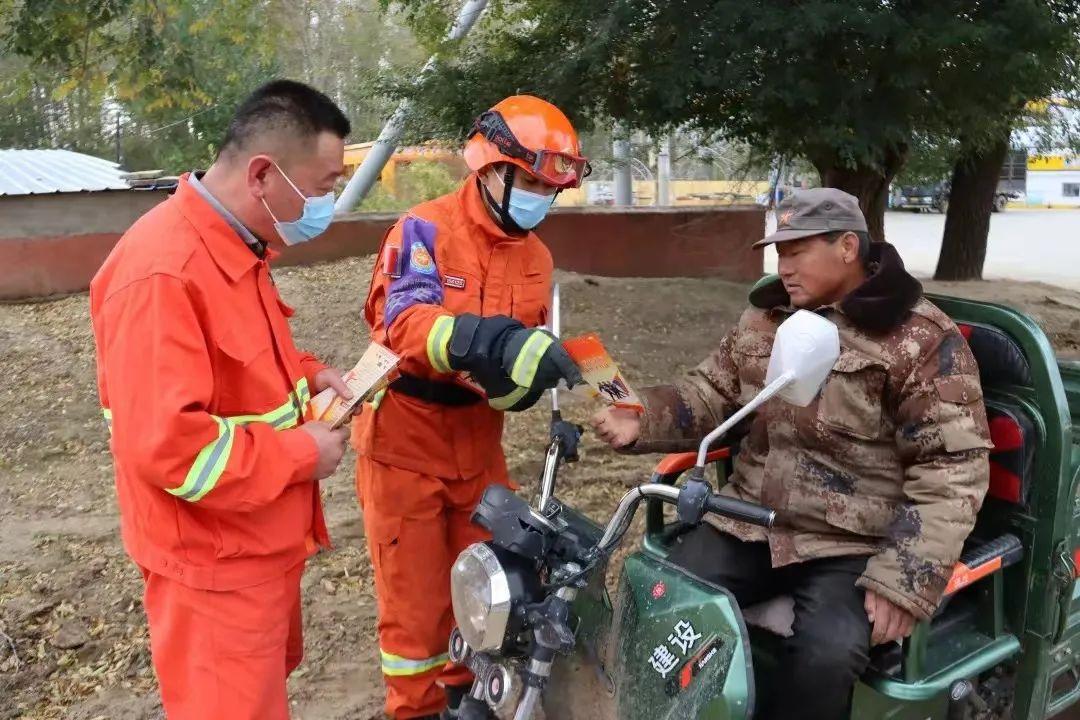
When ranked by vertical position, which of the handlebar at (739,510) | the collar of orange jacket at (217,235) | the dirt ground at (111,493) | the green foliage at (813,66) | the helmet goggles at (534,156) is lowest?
the dirt ground at (111,493)

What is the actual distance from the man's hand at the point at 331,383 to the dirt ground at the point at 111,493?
4.51ft

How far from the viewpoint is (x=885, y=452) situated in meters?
2.45

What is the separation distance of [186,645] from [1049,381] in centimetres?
213

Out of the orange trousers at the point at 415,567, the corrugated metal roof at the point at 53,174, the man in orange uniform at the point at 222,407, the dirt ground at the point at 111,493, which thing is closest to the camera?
the man in orange uniform at the point at 222,407

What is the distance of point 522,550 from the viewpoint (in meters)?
1.89

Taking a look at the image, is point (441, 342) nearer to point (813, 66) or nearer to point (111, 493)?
point (111, 493)

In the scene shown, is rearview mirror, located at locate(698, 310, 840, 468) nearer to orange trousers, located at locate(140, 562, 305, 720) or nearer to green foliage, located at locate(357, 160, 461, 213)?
orange trousers, located at locate(140, 562, 305, 720)

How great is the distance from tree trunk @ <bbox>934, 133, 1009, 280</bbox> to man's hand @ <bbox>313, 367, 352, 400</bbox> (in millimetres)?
10237

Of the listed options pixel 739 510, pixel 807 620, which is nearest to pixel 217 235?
pixel 739 510

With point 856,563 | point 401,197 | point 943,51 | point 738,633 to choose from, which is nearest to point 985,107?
point 943,51

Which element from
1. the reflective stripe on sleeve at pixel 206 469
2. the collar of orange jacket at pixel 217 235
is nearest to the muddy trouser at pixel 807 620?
the reflective stripe on sleeve at pixel 206 469

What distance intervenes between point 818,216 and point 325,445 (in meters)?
1.40

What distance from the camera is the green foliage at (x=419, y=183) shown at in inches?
749

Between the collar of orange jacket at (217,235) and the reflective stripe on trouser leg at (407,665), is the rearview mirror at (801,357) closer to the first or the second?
the collar of orange jacket at (217,235)
